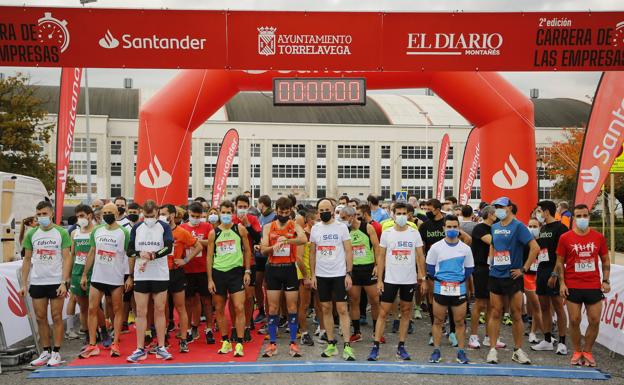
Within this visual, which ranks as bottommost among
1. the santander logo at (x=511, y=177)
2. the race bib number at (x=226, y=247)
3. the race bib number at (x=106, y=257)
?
the race bib number at (x=106, y=257)

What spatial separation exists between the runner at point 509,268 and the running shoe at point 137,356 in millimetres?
4222

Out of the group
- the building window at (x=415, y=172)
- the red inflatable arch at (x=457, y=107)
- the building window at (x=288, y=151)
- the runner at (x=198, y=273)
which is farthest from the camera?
the building window at (x=415, y=172)

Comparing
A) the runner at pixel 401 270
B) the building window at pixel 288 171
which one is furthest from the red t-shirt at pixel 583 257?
the building window at pixel 288 171

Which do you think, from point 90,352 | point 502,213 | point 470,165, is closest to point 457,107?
point 470,165

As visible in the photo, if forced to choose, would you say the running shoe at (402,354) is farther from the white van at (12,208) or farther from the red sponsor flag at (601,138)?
the white van at (12,208)

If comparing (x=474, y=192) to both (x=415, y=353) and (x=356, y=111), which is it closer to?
(x=356, y=111)

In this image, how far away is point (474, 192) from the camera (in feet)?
213

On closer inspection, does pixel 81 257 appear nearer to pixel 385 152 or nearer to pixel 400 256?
pixel 400 256

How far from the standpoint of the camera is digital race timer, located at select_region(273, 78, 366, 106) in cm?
1159

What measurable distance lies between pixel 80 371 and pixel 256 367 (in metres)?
1.99

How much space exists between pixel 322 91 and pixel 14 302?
6334 millimetres

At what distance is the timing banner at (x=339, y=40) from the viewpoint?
9.27m

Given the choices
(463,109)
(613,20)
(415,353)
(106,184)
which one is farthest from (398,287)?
(106,184)

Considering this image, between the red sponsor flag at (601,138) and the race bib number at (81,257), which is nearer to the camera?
the race bib number at (81,257)
